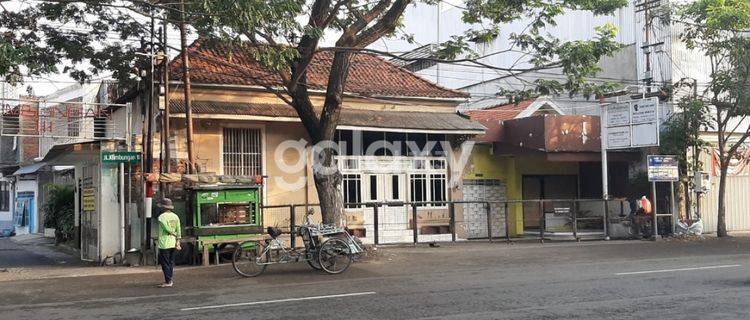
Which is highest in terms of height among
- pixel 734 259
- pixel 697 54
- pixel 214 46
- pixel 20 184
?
pixel 697 54

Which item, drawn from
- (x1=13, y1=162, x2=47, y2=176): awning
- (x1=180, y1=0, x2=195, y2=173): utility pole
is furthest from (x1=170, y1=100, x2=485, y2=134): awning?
(x1=13, y1=162, x2=47, y2=176): awning

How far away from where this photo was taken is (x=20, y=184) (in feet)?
95.8

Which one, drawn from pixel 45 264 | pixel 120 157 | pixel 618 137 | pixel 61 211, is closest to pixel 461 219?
pixel 618 137

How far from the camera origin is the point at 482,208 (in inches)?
866

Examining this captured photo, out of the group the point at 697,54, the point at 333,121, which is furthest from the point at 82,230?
the point at 697,54

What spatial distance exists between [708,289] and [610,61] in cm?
1676

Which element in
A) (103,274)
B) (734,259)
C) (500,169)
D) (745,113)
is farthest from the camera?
(500,169)

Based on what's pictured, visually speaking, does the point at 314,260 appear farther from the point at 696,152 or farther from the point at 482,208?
the point at 696,152

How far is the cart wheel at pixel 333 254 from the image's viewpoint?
1291 centimetres

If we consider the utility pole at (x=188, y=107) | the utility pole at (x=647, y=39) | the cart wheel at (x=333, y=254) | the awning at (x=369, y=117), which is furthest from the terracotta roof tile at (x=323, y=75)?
the utility pole at (x=647, y=39)

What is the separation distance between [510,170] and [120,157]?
13.1m

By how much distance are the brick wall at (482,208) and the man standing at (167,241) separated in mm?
11572

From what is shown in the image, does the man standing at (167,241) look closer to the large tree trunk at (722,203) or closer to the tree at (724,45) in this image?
the tree at (724,45)

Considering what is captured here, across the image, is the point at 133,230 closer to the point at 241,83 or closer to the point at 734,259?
the point at 241,83
